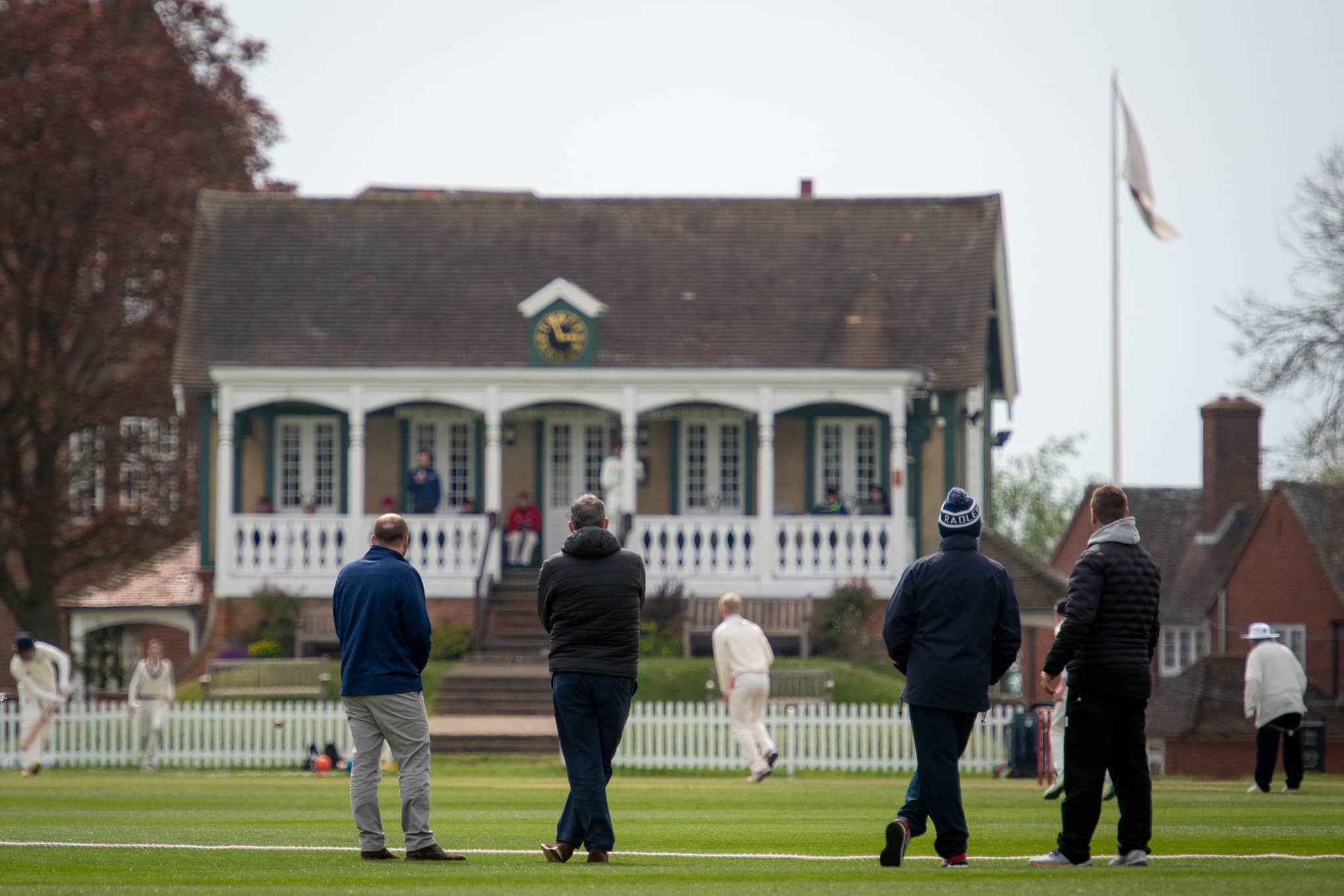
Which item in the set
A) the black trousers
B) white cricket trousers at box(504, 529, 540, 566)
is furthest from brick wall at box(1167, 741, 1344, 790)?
the black trousers

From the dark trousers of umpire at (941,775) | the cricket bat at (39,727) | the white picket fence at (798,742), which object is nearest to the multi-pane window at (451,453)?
the white picket fence at (798,742)

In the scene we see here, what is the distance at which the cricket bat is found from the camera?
23.3 metres

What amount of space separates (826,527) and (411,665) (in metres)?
20.1

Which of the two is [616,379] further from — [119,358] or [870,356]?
[119,358]

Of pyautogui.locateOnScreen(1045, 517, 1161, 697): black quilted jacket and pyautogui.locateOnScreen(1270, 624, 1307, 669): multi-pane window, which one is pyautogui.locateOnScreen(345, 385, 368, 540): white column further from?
pyautogui.locateOnScreen(1270, 624, 1307, 669): multi-pane window

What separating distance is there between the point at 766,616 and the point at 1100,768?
1991 centimetres

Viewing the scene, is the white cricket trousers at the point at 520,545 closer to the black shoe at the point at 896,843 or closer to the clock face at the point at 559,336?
the clock face at the point at 559,336

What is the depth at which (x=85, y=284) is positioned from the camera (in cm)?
3534

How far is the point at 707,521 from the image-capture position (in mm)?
30203

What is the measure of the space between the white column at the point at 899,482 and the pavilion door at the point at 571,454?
5152mm

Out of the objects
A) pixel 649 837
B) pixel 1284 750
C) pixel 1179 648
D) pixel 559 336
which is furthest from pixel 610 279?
pixel 1179 648

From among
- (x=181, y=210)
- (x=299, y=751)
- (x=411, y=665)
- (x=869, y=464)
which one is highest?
(x=181, y=210)

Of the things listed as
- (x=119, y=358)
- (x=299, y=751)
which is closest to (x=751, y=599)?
(x=299, y=751)

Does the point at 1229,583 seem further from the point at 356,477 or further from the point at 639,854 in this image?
the point at 639,854
